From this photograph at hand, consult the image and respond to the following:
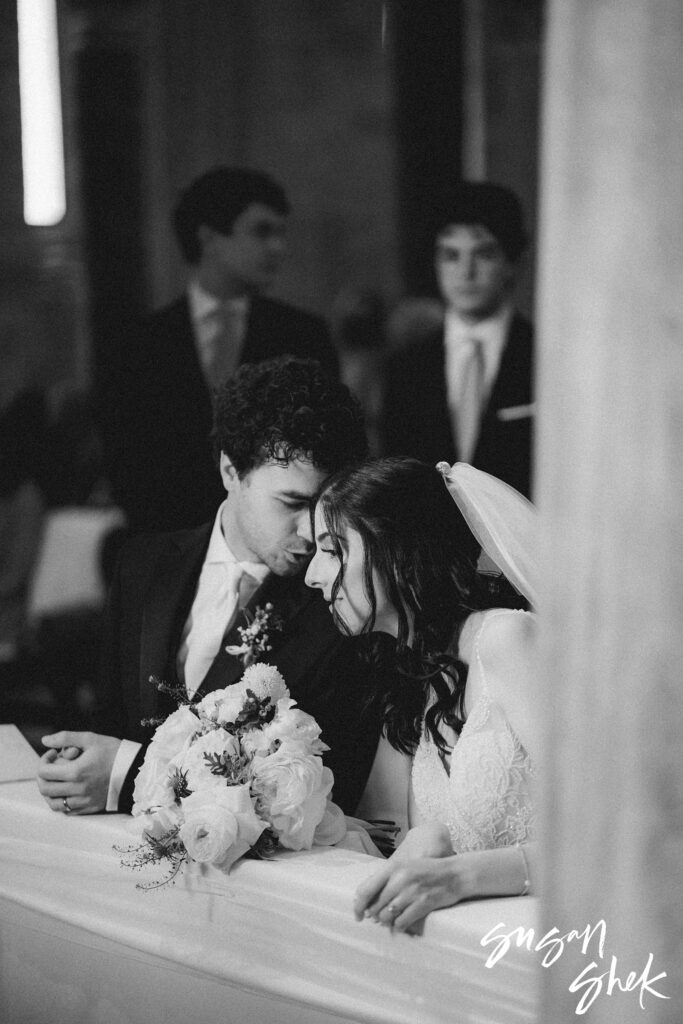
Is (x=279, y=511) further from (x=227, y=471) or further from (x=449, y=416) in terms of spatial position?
(x=449, y=416)

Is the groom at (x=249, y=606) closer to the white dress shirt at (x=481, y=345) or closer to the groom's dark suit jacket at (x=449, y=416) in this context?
the groom's dark suit jacket at (x=449, y=416)

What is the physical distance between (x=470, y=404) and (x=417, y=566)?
6.39 feet

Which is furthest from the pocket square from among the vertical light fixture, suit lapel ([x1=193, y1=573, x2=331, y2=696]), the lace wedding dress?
the vertical light fixture

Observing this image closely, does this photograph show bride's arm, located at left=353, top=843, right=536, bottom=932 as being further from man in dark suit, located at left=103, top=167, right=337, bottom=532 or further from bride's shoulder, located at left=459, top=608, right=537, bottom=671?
man in dark suit, located at left=103, top=167, right=337, bottom=532

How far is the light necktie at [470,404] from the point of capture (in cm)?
416

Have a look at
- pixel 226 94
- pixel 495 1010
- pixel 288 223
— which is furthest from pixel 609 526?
pixel 226 94

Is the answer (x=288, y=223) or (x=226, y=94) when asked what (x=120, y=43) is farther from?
(x=288, y=223)

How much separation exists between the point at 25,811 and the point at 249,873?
2.21 feet

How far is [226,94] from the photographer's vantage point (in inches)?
245

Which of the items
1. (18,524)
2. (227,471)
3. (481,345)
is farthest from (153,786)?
(18,524)

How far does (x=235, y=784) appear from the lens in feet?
7.00

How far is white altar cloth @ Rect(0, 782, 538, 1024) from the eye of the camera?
184 centimetres

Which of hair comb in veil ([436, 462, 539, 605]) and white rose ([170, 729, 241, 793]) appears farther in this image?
hair comb in veil ([436, 462, 539, 605])

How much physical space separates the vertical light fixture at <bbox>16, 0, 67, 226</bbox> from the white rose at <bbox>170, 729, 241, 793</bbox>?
515 cm
